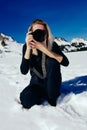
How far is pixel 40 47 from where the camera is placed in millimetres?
4969

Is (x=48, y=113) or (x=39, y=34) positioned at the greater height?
(x=39, y=34)

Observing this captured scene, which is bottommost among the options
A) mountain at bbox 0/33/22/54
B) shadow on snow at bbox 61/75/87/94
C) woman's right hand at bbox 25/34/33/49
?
shadow on snow at bbox 61/75/87/94

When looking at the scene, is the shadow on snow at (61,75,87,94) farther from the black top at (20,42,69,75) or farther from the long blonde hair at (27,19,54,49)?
the long blonde hair at (27,19,54,49)

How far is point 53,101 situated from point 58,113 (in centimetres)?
45

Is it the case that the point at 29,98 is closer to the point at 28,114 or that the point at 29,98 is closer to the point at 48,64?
the point at 28,114

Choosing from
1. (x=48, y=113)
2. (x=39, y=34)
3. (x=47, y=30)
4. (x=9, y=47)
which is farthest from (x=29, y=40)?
(x=9, y=47)

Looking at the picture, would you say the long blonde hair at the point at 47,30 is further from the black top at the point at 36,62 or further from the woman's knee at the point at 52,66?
the woman's knee at the point at 52,66

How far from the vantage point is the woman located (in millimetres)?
4906

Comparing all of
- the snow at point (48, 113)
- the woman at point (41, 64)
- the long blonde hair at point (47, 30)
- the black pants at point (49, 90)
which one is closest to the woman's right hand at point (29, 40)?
the woman at point (41, 64)

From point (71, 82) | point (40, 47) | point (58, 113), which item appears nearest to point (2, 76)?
point (71, 82)

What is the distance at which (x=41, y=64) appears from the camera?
16.9ft

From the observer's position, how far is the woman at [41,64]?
491 cm

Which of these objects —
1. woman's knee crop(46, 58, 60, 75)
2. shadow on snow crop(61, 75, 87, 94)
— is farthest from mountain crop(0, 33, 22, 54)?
woman's knee crop(46, 58, 60, 75)

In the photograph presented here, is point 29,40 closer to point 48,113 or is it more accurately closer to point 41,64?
point 41,64
